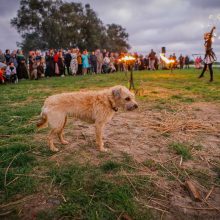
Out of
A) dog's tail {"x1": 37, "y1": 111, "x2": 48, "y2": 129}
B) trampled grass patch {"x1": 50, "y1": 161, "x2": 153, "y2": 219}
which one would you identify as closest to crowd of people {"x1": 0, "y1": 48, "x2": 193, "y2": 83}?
dog's tail {"x1": 37, "y1": 111, "x2": 48, "y2": 129}

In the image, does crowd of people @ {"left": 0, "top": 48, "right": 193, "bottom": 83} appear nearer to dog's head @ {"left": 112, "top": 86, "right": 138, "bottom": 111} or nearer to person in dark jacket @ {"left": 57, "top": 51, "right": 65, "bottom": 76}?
person in dark jacket @ {"left": 57, "top": 51, "right": 65, "bottom": 76}

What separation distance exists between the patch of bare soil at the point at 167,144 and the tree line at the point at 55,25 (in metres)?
42.9

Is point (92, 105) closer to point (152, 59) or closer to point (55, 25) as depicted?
point (152, 59)

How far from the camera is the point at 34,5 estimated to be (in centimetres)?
4412

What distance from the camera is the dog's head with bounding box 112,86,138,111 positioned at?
182 inches

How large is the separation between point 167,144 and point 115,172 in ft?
5.47

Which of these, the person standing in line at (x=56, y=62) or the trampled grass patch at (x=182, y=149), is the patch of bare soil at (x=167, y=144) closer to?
the trampled grass patch at (x=182, y=149)

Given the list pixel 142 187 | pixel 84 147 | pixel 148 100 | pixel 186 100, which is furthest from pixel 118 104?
pixel 186 100

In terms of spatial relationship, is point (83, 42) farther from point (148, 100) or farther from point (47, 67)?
point (148, 100)

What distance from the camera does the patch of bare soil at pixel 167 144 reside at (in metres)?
2.98

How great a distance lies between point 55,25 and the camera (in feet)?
146

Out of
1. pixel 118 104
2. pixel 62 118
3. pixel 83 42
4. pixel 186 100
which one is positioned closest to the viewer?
pixel 62 118

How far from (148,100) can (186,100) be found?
152 cm

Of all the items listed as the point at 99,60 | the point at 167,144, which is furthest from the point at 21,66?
the point at 167,144
